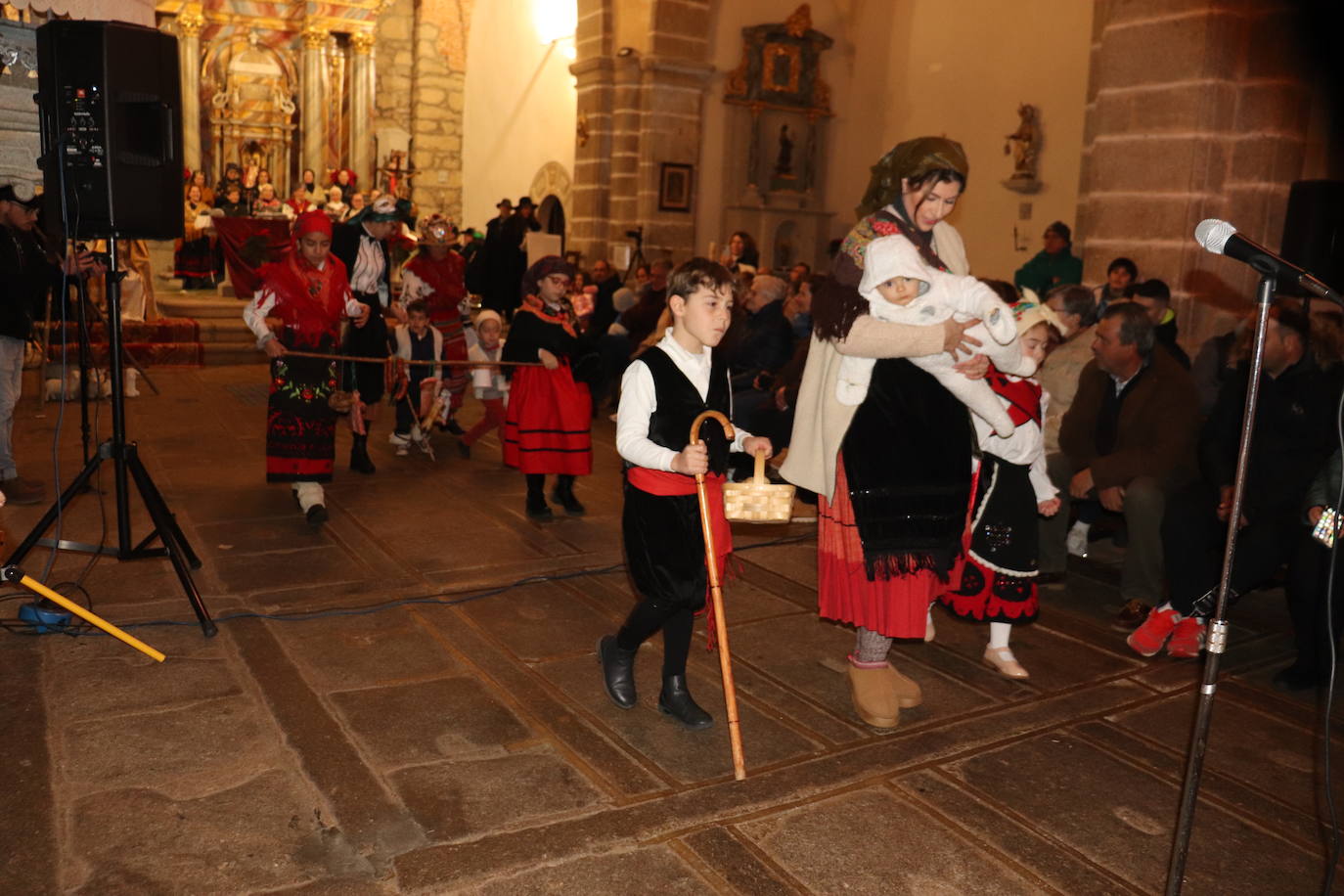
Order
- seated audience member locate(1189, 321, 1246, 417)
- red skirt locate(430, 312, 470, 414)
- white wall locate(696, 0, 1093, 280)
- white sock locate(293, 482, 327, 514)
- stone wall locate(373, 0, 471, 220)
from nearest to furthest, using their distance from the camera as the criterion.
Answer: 1. white sock locate(293, 482, 327, 514)
2. seated audience member locate(1189, 321, 1246, 417)
3. red skirt locate(430, 312, 470, 414)
4. white wall locate(696, 0, 1093, 280)
5. stone wall locate(373, 0, 471, 220)

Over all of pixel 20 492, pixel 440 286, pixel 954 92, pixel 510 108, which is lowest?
pixel 20 492

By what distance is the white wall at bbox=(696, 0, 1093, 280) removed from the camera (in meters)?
11.8

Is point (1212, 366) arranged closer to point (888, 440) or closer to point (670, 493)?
point (888, 440)

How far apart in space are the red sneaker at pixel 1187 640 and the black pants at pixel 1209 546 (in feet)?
0.18

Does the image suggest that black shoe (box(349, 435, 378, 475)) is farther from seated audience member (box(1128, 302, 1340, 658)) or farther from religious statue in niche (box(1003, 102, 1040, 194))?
religious statue in niche (box(1003, 102, 1040, 194))

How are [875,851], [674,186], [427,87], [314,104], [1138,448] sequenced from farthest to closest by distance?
1. [427,87]
2. [314,104]
3. [674,186]
4. [1138,448]
5. [875,851]

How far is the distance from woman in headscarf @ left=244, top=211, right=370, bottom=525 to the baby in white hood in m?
3.25

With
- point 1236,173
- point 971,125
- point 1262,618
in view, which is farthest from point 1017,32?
point 1262,618

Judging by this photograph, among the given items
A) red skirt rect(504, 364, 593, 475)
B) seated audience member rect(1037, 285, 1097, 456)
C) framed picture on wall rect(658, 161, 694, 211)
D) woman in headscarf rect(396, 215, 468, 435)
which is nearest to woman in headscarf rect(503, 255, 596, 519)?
red skirt rect(504, 364, 593, 475)

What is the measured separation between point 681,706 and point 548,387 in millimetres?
2699

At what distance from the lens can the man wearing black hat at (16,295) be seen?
567 cm

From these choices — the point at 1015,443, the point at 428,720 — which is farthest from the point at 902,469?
the point at 428,720

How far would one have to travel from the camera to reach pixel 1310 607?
4094mm

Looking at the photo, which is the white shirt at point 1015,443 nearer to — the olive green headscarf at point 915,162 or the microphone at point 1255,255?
the olive green headscarf at point 915,162
